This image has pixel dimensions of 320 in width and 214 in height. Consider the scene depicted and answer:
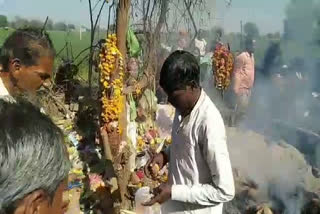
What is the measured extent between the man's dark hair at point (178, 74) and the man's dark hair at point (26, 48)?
0.59 m

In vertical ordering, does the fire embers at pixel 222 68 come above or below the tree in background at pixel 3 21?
below

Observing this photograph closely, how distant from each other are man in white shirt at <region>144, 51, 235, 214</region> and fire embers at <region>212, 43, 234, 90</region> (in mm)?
5196

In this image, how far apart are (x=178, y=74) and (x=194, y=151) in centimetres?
37

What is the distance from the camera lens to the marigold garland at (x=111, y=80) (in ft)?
17.4

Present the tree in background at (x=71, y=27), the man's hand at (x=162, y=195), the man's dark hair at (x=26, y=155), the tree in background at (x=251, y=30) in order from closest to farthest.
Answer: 1. the man's dark hair at (x=26, y=155)
2. the man's hand at (x=162, y=195)
3. the tree in background at (x=251, y=30)
4. the tree in background at (x=71, y=27)

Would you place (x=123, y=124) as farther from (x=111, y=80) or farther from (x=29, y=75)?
(x=29, y=75)

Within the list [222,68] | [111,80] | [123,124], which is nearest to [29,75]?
[111,80]

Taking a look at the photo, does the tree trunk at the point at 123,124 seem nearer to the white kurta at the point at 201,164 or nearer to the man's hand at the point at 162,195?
the white kurta at the point at 201,164

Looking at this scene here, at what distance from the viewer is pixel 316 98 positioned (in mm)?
6395

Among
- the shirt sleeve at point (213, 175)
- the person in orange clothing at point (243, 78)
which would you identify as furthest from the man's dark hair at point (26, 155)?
the person in orange clothing at point (243, 78)

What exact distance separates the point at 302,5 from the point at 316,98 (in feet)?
3.19

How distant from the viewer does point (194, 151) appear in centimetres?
294

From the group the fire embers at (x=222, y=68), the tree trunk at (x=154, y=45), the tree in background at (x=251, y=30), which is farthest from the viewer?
the fire embers at (x=222, y=68)

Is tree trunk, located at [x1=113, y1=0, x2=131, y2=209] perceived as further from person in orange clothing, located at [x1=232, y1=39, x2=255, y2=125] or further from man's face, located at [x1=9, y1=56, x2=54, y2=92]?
person in orange clothing, located at [x1=232, y1=39, x2=255, y2=125]
